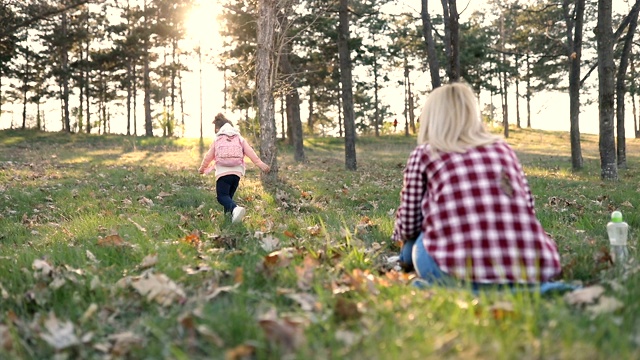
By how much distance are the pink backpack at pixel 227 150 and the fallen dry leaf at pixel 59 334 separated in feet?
18.7

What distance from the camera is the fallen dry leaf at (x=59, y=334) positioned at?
2.83m

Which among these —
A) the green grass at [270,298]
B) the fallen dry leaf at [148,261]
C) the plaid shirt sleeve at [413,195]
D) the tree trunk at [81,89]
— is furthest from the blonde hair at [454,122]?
the tree trunk at [81,89]

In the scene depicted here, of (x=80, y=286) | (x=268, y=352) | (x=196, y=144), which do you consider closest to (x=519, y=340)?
(x=268, y=352)

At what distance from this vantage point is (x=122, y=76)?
43219 mm

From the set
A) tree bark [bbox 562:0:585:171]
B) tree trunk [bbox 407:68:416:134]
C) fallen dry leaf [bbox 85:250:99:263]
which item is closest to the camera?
fallen dry leaf [bbox 85:250:99:263]

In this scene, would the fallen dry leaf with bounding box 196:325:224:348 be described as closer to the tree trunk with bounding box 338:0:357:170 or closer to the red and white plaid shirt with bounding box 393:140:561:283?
the red and white plaid shirt with bounding box 393:140:561:283

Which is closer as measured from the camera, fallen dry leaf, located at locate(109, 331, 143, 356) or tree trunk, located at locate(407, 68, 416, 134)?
fallen dry leaf, located at locate(109, 331, 143, 356)

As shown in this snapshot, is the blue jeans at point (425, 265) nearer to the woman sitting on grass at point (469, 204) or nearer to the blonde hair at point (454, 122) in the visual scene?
the woman sitting on grass at point (469, 204)

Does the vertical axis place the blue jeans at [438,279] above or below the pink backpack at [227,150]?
below

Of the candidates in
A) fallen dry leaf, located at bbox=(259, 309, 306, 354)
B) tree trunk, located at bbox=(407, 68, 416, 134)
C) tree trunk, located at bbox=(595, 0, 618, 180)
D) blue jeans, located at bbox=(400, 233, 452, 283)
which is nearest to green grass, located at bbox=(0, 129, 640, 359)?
fallen dry leaf, located at bbox=(259, 309, 306, 354)

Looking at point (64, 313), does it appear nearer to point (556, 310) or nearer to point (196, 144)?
point (556, 310)

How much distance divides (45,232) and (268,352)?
217 inches

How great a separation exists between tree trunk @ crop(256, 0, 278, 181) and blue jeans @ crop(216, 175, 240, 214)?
2960mm

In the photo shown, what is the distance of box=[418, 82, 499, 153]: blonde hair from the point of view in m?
3.54
